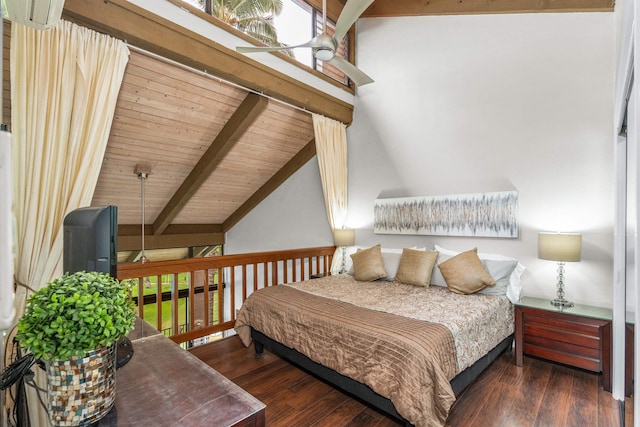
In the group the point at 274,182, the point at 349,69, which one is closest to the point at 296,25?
the point at 349,69

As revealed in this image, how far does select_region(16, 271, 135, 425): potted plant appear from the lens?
29.0 inches

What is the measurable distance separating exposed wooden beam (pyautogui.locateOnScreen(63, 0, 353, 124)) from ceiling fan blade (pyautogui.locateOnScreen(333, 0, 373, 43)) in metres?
1.26

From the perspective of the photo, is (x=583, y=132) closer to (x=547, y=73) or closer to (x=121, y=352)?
(x=547, y=73)

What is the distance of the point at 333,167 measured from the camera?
15.3 feet

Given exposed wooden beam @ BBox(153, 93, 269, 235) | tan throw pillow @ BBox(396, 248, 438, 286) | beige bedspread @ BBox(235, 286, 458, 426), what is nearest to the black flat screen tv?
beige bedspread @ BBox(235, 286, 458, 426)

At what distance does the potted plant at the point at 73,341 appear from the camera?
74 centimetres

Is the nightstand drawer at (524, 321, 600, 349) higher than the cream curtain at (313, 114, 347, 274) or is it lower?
lower

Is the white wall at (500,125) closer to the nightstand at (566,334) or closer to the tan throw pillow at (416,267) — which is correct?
the nightstand at (566,334)

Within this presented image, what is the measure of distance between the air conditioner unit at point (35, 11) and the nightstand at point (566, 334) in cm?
371

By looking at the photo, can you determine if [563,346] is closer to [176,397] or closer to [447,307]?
[447,307]

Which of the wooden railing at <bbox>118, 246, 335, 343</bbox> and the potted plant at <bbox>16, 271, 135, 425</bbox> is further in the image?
the wooden railing at <bbox>118, 246, 335, 343</bbox>

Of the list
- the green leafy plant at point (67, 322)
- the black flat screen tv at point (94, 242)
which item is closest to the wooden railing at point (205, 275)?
the black flat screen tv at point (94, 242)

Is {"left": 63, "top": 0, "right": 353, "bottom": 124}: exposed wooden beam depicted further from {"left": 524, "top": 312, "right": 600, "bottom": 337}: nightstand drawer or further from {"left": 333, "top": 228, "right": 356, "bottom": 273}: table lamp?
{"left": 524, "top": 312, "right": 600, "bottom": 337}: nightstand drawer

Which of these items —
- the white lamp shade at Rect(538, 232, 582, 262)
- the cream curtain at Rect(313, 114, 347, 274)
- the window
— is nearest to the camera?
the white lamp shade at Rect(538, 232, 582, 262)
